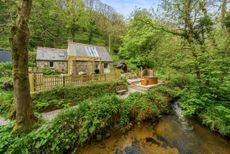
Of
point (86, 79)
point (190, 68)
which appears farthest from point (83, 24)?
point (190, 68)

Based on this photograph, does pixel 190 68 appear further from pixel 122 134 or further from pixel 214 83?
pixel 122 134

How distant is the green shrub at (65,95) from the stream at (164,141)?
9.53 feet

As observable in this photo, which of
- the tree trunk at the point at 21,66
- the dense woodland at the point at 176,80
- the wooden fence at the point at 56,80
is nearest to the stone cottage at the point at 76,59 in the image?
the dense woodland at the point at 176,80

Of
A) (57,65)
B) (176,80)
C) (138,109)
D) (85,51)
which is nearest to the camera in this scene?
(138,109)

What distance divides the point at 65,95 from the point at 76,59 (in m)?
8.61

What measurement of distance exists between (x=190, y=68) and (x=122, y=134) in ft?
22.2

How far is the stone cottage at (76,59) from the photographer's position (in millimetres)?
16297

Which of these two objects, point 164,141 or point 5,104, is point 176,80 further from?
point 5,104

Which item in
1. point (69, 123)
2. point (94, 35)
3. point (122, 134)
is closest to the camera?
point (69, 123)

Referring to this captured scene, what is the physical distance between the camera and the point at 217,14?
10117mm

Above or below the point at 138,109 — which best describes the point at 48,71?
above

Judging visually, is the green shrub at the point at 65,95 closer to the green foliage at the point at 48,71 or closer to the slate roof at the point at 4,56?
the green foliage at the point at 48,71

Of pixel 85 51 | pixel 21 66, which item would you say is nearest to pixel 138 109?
pixel 21 66

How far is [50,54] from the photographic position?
19047 mm
